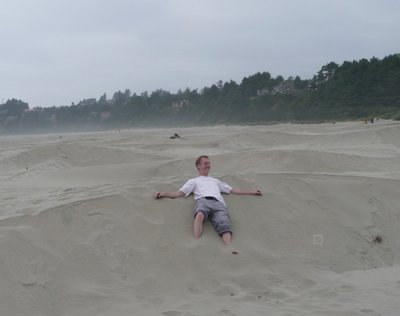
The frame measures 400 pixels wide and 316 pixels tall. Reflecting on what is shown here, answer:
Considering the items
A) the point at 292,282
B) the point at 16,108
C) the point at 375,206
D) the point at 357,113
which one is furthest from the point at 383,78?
the point at 16,108

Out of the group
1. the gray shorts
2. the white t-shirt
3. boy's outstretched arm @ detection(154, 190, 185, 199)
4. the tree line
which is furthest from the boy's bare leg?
the tree line

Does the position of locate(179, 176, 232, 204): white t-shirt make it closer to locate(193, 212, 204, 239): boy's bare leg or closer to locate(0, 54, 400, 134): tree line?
locate(193, 212, 204, 239): boy's bare leg

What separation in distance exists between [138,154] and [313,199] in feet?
24.6

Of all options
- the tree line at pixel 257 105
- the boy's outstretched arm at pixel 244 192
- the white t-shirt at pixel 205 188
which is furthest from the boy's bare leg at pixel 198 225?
the tree line at pixel 257 105

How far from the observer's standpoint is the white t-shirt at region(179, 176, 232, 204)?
5785 millimetres

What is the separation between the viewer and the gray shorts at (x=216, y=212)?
17.5 feet

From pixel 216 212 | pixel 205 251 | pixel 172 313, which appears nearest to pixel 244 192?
pixel 216 212

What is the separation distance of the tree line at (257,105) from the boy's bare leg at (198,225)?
26847 mm

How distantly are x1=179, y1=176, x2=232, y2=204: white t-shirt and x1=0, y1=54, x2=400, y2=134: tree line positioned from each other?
26.0 meters

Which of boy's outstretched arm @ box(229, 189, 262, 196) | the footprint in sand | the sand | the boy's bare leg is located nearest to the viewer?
the footprint in sand

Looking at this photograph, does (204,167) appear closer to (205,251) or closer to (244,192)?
(244,192)

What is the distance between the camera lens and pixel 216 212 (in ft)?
18.2

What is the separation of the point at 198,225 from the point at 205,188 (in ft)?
2.11

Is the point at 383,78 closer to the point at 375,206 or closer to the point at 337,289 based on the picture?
the point at 375,206
